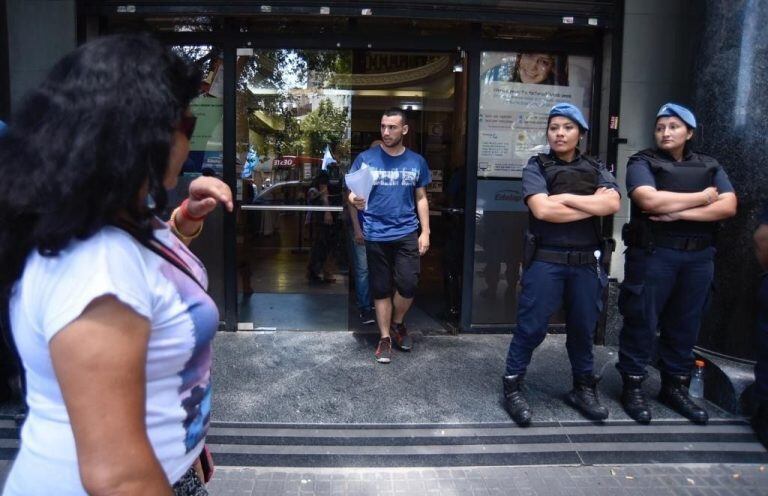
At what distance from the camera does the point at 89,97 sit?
108 centimetres

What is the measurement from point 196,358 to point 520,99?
4.93 metres

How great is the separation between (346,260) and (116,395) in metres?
5.05

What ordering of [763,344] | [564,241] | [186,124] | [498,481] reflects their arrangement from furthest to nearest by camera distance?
[564,241] < [498,481] < [763,344] < [186,124]

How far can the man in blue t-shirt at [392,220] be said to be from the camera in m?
4.98

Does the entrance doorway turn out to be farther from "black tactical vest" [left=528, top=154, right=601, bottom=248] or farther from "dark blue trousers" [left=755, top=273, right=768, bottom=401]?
"dark blue trousers" [left=755, top=273, right=768, bottom=401]

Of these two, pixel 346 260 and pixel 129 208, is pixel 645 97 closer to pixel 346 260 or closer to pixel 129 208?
pixel 346 260

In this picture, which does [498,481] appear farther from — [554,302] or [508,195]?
[508,195]

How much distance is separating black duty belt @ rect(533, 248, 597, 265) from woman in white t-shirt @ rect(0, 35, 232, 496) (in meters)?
2.94

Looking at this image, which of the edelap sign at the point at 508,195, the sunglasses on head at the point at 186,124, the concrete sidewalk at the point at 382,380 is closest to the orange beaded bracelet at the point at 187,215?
the sunglasses on head at the point at 186,124

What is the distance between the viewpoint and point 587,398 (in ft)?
13.0

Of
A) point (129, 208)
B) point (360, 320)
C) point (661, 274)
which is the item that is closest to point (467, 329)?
point (360, 320)

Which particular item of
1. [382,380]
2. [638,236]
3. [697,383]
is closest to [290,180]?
[382,380]

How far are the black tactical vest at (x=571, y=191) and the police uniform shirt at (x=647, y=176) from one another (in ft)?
0.83

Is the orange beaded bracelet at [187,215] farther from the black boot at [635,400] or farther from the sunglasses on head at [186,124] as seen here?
the black boot at [635,400]
